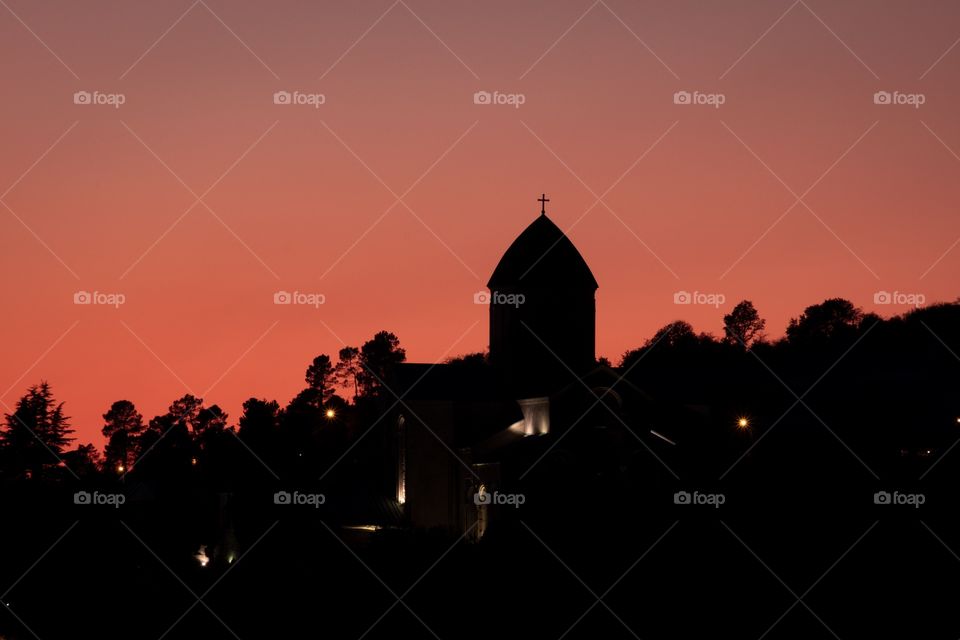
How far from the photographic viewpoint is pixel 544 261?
198 ft

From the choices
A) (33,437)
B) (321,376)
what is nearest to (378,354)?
(321,376)

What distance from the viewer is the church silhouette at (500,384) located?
186ft

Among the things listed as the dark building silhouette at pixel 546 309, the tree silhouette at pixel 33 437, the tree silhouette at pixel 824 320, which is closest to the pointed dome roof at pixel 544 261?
the dark building silhouette at pixel 546 309

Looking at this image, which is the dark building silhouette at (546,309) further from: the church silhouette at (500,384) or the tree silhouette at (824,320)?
the tree silhouette at (824,320)

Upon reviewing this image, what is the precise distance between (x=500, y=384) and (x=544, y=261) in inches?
233

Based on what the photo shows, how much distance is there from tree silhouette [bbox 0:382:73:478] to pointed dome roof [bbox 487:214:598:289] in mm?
31955

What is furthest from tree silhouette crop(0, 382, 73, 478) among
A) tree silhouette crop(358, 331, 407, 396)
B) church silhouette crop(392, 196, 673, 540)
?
tree silhouette crop(358, 331, 407, 396)

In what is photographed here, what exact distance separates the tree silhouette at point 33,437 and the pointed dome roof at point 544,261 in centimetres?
3195

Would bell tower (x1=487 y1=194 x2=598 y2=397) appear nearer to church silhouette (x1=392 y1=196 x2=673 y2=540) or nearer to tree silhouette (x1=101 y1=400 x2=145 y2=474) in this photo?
church silhouette (x1=392 y1=196 x2=673 y2=540)

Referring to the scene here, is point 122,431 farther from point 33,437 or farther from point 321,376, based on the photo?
point 33,437

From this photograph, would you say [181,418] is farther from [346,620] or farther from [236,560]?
[346,620]

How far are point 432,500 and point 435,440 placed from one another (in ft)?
8.64

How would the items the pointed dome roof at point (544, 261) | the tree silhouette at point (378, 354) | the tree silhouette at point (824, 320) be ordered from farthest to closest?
the tree silhouette at point (378, 354), the tree silhouette at point (824, 320), the pointed dome roof at point (544, 261)

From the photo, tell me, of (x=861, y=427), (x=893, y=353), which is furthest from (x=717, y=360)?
(x=861, y=427)
